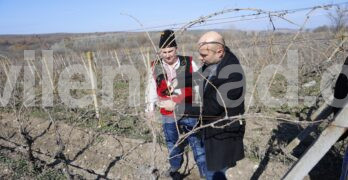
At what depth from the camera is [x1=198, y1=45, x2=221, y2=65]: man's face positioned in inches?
98.6

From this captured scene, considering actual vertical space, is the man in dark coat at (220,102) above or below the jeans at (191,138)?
above

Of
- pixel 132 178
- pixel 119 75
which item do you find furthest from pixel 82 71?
pixel 132 178

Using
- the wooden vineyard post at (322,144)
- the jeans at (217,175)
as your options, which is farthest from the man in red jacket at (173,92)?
the wooden vineyard post at (322,144)

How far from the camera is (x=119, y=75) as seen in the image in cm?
1247

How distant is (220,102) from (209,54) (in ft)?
1.23

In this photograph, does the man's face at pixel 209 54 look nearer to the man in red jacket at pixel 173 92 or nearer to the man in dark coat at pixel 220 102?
the man in dark coat at pixel 220 102

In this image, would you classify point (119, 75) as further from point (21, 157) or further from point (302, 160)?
point (302, 160)

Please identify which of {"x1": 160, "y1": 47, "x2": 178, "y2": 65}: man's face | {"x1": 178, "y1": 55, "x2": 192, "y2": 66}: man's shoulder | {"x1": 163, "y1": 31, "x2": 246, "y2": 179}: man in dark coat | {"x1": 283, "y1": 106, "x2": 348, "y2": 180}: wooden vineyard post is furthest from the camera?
{"x1": 178, "y1": 55, "x2": 192, "y2": 66}: man's shoulder

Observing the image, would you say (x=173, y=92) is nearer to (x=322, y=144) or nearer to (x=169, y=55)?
(x=169, y=55)

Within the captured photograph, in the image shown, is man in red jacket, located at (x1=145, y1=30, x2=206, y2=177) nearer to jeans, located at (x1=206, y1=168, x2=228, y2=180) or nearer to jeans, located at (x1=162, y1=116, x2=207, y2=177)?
jeans, located at (x1=162, y1=116, x2=207, y2=177)

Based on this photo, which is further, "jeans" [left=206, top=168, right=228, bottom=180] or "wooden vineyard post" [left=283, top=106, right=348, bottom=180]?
"jeans" [left=206, top=168, right=228, bottom=180]

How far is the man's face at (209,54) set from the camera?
8.22 feet

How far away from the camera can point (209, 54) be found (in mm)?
2537

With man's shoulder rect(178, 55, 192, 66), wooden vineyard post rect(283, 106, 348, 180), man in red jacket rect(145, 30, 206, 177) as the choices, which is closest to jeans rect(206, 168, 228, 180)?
man in red jacket rect(145, 30, 206, 177)
